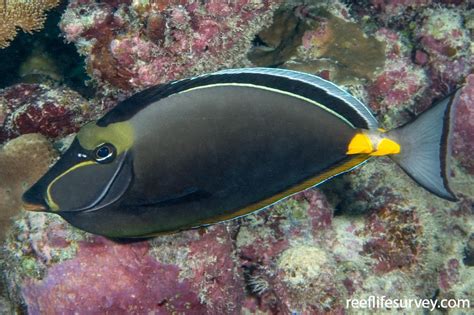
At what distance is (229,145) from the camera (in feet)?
6.06

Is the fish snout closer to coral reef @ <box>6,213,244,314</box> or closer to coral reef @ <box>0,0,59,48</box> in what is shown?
coral reef @ <box>6,213,244,314</box>

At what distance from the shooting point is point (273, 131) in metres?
1.84

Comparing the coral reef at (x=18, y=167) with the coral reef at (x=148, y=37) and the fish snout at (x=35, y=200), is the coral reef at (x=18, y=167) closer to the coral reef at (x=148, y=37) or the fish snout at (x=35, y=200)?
the coral reef at (x=148, y=37)

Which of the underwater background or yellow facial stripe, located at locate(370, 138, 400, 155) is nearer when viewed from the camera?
yellow facial stripe, located at locate(370, 138, 400, 155)

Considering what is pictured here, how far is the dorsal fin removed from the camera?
1.82 m

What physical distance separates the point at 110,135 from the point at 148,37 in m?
Result: 1.52

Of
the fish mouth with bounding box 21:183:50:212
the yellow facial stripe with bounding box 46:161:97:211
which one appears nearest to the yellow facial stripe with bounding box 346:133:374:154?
the yellow facial stripe with bounding box 46:161:97:211

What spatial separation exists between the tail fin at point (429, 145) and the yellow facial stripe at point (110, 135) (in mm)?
1127

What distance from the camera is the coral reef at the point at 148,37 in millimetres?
3090

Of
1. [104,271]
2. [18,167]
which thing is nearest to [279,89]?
[104,271]

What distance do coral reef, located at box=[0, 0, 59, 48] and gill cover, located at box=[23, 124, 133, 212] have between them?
2.97 meters

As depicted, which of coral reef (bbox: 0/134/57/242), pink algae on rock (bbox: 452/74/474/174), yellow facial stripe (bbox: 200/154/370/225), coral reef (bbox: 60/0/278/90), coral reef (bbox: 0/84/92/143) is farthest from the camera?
pink algae on rock (bbox: 452/74/474/174)

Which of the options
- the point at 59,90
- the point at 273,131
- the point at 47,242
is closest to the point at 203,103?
the point at 273,131

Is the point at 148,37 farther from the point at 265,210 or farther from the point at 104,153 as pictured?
the point at 265,210
